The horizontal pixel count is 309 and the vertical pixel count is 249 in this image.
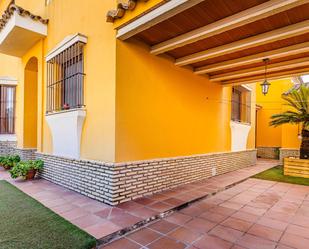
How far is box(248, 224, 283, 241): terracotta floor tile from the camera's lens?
3.23 m

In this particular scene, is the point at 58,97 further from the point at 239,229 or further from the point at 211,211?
the point at 239,229

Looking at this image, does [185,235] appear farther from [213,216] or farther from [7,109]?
[7,109]

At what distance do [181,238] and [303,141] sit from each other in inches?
293

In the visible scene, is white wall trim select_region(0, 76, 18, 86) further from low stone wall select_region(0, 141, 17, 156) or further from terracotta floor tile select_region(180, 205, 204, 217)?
terracotta floor tile select_region(180, 205, 204, 217)

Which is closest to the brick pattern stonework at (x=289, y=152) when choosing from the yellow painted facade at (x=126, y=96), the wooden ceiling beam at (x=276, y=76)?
the wooden ceiling beam at (x=276, y=76)

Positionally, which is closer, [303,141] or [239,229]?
[239,229]

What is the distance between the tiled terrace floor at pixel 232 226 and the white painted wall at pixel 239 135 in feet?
11.8

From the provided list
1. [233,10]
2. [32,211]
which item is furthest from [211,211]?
[233,10]

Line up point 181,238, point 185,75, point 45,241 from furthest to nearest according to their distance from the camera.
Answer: point 185,75
point 181,238
point 45,241

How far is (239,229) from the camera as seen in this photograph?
11.3 ft

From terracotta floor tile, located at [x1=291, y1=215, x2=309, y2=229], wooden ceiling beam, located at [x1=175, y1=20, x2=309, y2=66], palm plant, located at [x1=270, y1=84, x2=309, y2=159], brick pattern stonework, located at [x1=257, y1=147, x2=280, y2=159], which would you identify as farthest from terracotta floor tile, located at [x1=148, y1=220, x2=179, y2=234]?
brick pattern stonework, located at [x1=257, y1=147, x2=280, y2=159]

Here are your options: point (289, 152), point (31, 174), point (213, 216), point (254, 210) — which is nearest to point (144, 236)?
point (213, 216)

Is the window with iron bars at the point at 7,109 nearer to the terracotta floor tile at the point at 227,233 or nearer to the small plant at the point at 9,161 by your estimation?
the small plant at the point at 9,161

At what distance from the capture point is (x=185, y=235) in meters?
3.23
